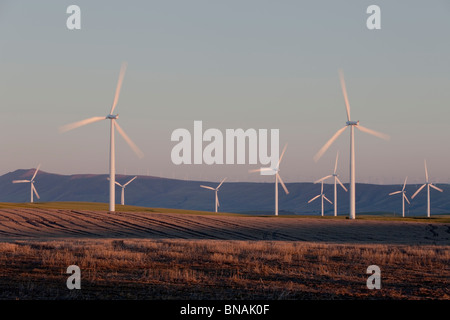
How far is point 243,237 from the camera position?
2221 inches

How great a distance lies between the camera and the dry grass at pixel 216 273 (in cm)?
1781

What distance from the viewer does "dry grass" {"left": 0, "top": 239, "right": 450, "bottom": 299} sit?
17.8 m

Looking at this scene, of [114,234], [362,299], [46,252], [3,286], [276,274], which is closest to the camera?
[362,299]

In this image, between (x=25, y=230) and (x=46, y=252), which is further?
(x=25, y=230)

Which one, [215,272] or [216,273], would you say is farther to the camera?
[215,272]

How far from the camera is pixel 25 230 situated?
185 ft

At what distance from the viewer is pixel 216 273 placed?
22500mm
